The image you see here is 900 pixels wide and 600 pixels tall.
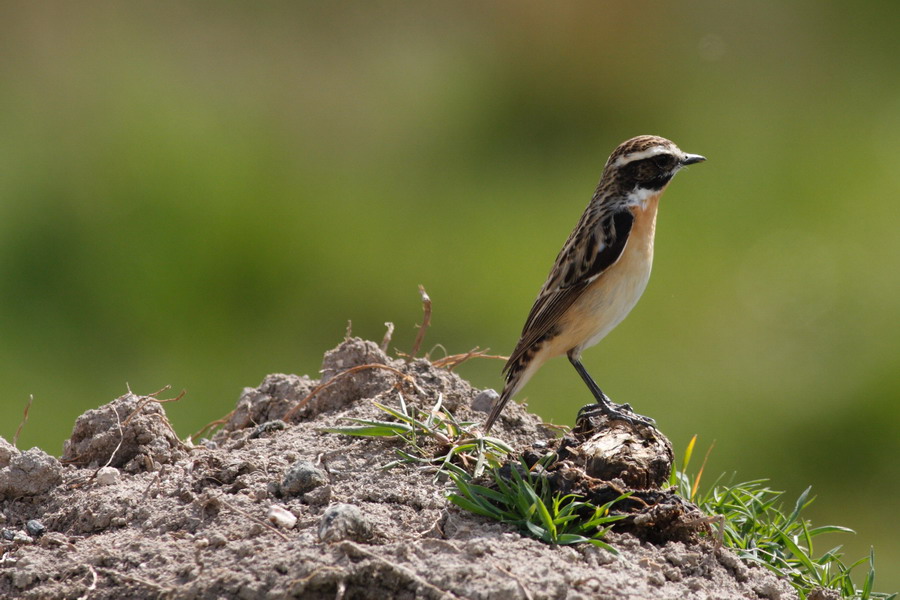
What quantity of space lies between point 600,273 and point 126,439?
303 centimetres

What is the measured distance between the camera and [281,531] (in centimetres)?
527

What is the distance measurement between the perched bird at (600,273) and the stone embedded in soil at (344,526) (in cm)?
231

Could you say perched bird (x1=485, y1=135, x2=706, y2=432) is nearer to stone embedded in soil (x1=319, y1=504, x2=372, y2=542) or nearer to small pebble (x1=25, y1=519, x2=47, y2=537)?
stone embedded in soil (x1=319, y1=504, x2=372, y2=542)

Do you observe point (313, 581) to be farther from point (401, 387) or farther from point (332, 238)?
point (332, 238)

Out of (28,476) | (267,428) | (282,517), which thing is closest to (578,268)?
(267,428)

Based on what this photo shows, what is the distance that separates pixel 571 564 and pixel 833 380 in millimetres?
8136

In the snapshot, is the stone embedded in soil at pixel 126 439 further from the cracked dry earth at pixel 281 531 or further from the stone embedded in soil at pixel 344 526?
the stone embedded in soil at pixel 344 526

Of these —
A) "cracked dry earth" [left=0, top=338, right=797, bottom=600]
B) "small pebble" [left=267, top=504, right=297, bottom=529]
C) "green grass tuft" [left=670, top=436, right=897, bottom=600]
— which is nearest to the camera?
"cracked dry earth" [left=0, top=338, right=797, bottom=600]

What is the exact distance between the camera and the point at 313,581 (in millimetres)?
4793

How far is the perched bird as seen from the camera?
24.6 ft

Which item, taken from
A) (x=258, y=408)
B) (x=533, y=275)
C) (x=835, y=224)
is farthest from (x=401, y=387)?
(x=835, y=224)

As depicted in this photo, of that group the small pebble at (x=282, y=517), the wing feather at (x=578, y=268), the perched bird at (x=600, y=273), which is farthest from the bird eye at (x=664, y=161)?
the small pebble at (x=282, y=517)

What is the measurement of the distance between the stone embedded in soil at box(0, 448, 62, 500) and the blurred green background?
4.80m

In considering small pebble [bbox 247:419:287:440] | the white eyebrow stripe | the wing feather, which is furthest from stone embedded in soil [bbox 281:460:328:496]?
the white eyebrow stripe
